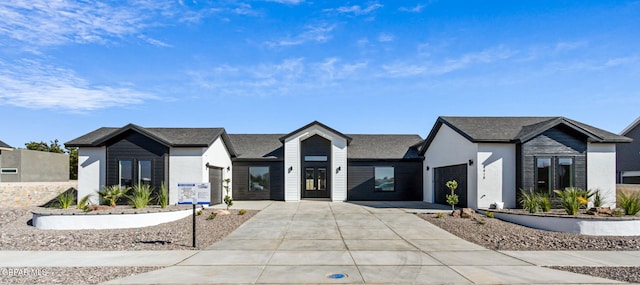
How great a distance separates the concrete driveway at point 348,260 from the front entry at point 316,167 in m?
11.9

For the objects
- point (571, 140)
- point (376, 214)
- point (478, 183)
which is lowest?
point (376, 214)

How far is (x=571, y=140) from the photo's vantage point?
1809cm

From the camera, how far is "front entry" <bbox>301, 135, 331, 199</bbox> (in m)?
26.2

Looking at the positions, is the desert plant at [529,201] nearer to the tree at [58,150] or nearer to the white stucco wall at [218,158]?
the white stucco wall at [218,158]

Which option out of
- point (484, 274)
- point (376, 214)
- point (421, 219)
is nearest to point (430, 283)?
point (484, 274)

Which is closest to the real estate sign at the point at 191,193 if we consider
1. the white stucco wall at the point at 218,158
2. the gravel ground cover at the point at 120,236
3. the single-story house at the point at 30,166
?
the gravel ground cover at the point at 120,236

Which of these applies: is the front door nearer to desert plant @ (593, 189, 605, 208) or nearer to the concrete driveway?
the concrete driveway

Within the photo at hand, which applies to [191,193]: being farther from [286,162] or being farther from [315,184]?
[315,184]

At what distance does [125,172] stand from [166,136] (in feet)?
8.24

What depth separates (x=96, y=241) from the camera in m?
11.4

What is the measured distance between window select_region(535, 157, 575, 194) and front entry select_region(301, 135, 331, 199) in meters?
12.0

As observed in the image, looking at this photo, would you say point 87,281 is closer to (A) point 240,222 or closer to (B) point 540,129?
(A) point 240,222

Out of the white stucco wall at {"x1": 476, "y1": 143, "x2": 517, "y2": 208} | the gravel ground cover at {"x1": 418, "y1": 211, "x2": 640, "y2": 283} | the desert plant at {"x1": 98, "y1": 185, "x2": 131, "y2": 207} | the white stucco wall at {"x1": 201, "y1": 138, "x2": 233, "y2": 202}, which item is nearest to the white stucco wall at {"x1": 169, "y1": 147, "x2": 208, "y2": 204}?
the white stucco wall at {"x1": 201, "y1": 138, "x2": 233, "y2": 202}

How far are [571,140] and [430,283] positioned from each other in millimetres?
14125
